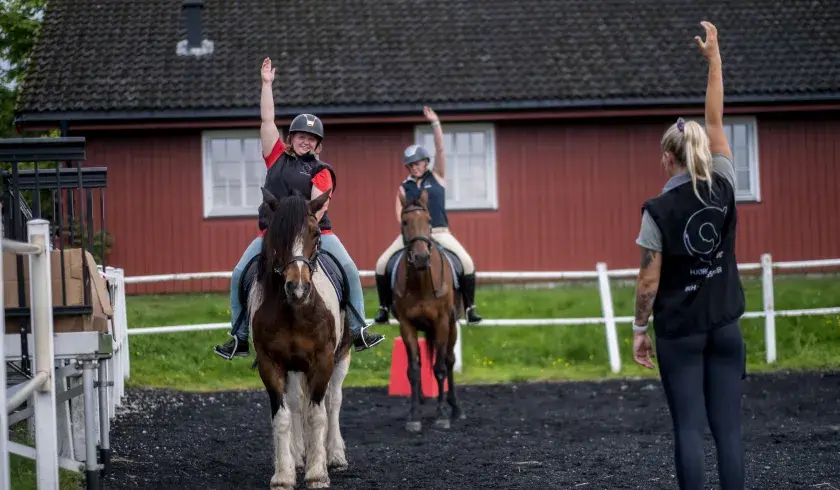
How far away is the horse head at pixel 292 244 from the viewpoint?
8.15 metres

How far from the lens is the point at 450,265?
1347 cm

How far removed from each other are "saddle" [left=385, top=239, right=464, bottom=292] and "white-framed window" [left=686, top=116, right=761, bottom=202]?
1276 centimetres

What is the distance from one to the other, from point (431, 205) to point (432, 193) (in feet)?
0.58

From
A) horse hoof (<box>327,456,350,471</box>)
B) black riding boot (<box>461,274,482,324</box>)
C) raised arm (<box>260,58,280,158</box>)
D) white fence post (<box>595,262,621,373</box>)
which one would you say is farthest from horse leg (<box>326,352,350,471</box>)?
white fence post (<box>595,262,621,373</box>)

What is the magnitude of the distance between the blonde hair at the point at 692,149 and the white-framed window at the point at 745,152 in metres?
19.2

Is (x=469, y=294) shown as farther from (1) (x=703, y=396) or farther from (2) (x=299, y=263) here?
(1) (x=703, y=396)

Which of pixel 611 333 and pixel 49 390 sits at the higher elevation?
pixel 49 390

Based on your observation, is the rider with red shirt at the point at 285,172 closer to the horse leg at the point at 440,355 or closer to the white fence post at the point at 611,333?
Result: the horse leg at the point at 440,355

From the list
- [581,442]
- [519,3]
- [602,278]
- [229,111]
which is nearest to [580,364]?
[602,278]

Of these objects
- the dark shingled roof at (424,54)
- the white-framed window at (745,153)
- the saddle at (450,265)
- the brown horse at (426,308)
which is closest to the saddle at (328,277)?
the brown horse at (426,308)

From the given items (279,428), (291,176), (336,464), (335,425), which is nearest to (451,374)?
(335,425)

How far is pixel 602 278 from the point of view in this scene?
58.4ft

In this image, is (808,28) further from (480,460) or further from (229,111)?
(480,460)

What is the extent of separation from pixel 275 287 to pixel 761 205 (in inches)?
725
